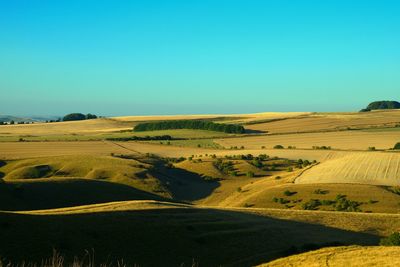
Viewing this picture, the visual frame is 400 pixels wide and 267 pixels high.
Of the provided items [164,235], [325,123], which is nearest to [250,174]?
[164,235]

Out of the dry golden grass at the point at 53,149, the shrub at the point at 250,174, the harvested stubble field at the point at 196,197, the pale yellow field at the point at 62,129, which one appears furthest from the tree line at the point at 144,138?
the shrub at the point at 250,174

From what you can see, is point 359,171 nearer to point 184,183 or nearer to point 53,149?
point 184,183

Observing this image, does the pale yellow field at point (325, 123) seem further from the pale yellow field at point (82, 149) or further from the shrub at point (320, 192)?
the shrub at point (320, 192)

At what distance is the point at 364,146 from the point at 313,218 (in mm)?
75981

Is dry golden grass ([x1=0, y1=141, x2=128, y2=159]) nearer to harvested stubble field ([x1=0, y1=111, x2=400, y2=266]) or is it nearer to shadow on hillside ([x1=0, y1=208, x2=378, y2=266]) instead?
harvested stubble field ([x1=0, y1=111, x2=400, y2=266])

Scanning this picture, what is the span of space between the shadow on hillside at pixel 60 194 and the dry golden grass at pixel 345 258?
101 feet

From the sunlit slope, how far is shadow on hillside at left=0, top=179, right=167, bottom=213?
25304mm

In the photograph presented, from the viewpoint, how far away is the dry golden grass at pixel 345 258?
78.4 ft

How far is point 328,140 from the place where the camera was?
12744 cm

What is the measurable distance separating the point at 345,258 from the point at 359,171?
190 ft

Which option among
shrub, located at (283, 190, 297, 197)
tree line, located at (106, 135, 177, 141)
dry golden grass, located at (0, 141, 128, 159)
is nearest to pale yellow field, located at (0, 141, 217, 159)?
dry golden grass, located at (0, 141, 128, 159)

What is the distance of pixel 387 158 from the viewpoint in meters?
91.1

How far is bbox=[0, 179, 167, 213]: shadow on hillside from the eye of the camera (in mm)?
52625

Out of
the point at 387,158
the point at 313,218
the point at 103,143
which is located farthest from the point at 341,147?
the point at 313,218
